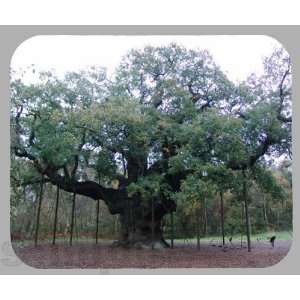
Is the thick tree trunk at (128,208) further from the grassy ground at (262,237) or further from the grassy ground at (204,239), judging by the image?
the grassy ground at (262,237)

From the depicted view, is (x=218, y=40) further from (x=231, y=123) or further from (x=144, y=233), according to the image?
(x=144, y=233)

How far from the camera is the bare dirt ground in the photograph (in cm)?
541

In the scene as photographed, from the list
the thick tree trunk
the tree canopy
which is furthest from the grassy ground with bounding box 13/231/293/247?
the tree canopy

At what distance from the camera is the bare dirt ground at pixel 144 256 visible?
213 inches

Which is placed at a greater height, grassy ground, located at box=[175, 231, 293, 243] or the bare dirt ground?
grassy ground, located at box=[175, 231, 293, 243]

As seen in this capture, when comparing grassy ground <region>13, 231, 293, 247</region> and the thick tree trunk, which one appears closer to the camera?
grassy ground <region>13, 231, 293, 247</region>

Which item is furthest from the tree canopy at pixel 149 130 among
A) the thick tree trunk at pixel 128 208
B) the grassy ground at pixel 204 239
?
the grassy ground at pixel 204 239

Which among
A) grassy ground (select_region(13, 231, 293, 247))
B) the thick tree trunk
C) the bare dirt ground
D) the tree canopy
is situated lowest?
the bare dirt ground

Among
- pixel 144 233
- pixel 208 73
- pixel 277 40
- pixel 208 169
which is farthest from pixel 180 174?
pixel 277 40

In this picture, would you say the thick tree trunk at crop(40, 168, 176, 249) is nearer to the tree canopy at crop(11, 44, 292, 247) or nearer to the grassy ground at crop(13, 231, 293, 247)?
the tree canopy at crop(11, 44, 292, 247)

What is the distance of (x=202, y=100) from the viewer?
5.95 meters

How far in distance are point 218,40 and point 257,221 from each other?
198 centimetres

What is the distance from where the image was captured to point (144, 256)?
5.60m

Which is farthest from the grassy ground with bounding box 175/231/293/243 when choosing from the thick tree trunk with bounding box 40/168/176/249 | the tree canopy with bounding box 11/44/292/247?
the tree canopy with bounding box 11/44/292/247
